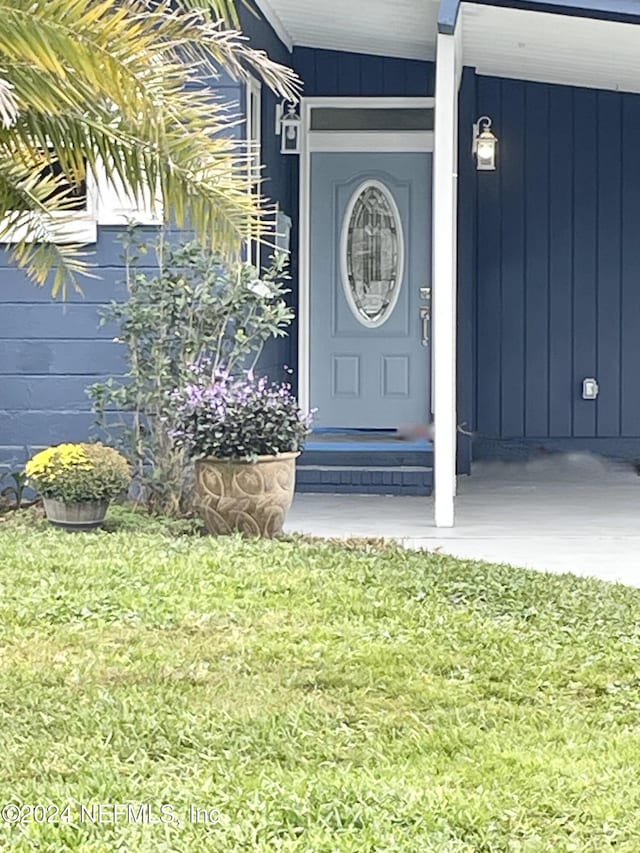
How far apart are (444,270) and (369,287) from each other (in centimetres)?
311

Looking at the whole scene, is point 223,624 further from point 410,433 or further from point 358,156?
point 358,156

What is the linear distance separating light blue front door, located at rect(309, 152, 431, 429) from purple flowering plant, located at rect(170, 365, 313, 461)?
10.5 feet

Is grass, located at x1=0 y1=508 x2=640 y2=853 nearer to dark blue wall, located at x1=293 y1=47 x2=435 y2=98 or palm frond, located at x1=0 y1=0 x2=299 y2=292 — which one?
palm frond, located at x1=0 y1=0 x2=299 y2=292

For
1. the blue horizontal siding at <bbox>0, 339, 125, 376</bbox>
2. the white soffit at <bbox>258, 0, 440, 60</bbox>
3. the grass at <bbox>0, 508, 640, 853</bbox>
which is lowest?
the grass at <bbox>0, 508, 640, 853</bbox>

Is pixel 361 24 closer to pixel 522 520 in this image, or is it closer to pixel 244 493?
pixel 522 520

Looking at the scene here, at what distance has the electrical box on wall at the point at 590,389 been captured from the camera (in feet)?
38.0

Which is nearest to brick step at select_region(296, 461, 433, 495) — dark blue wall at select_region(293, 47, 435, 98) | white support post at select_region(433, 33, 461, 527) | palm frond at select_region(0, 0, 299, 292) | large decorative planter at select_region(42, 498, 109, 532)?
white support post at select_region(433, 33, 461, 527)

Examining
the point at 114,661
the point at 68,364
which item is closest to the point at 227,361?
the point at 68,364

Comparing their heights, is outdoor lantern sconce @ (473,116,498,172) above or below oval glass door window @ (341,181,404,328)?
above

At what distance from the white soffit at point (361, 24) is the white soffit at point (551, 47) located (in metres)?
0.31

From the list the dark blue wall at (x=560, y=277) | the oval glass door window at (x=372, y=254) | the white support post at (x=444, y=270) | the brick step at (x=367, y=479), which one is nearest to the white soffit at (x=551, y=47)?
the dark blue wall at (x=560, y=277)

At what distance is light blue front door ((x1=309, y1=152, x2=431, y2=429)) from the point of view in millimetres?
10750

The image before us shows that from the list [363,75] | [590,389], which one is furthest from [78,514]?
[590,389]

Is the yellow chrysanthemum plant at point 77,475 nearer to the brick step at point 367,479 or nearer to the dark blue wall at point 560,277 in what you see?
the brick step at point 367,479
